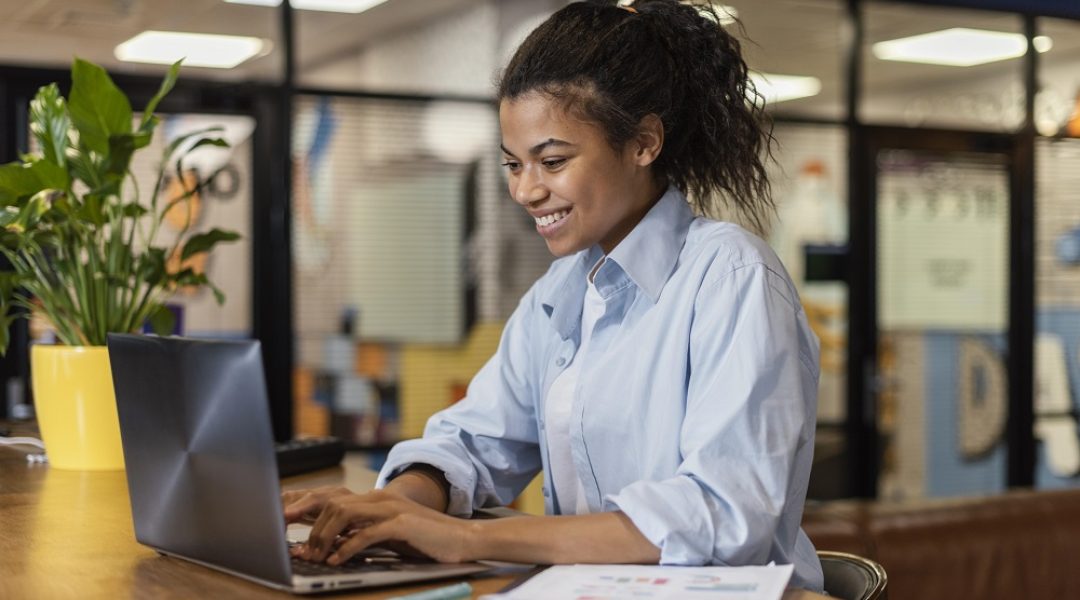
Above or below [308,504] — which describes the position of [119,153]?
above

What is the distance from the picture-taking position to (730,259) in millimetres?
1584

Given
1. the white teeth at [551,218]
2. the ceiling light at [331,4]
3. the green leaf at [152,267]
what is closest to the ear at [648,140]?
the white teeth at [551,218]

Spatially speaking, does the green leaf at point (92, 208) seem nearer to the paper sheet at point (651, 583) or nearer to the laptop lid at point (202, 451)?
the laptop lid at point (202, 451)

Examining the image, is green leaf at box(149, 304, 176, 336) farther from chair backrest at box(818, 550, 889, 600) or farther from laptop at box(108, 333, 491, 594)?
chair backrest at box(818, 550, 889, 600)

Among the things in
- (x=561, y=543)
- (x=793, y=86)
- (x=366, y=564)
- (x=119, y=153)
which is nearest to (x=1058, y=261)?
(x=793, y=86)

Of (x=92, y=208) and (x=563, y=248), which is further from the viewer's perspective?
(x=92, y=208)

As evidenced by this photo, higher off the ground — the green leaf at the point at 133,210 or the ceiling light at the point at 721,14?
the ceiling light at the point at 721,14

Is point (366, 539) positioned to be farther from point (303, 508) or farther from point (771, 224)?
point (771, 224)

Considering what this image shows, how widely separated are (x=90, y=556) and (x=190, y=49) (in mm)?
3672

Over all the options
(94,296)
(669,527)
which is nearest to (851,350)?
(94,296)

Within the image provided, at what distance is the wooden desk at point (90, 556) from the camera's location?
1293mm

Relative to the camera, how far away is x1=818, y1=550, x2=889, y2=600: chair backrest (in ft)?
5.74

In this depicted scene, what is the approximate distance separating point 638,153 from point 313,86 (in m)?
3.48

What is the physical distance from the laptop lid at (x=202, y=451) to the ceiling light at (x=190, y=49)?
3.58 meters
